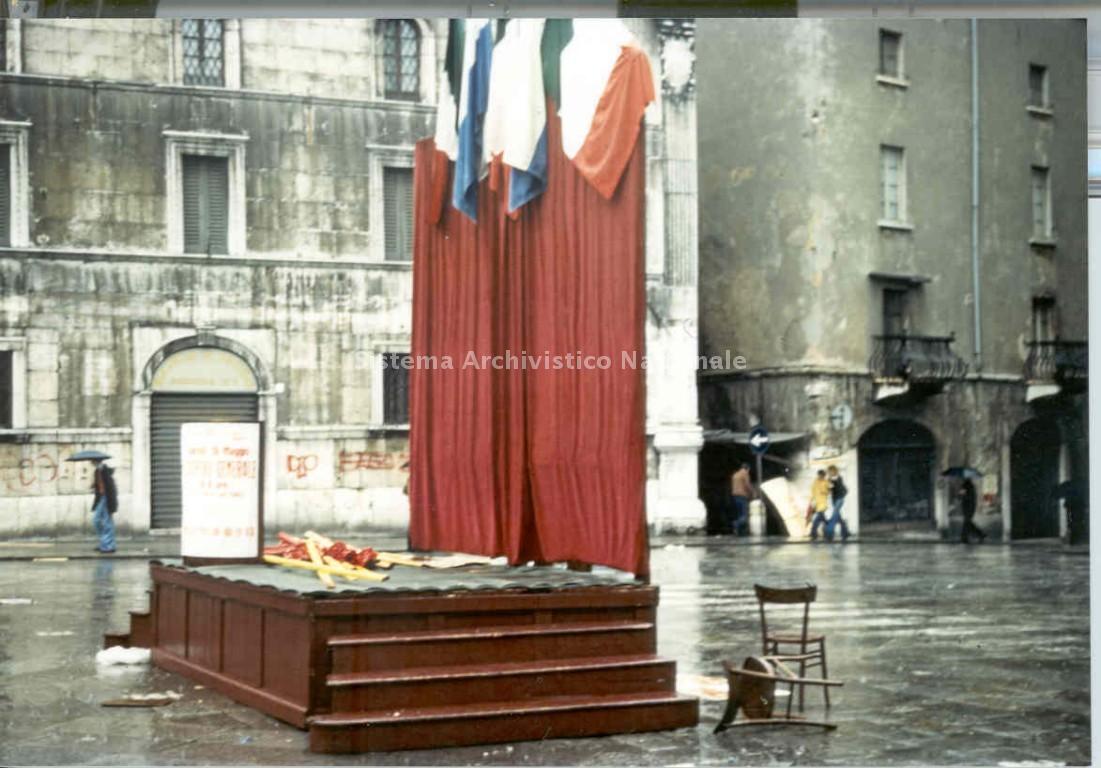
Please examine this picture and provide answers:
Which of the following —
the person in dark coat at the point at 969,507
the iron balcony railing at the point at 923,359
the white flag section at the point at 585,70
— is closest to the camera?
the white flag section at the point at 585,70

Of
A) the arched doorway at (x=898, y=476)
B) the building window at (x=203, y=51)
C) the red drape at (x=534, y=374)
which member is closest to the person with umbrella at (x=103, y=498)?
the red drape at (x=534, y=374)

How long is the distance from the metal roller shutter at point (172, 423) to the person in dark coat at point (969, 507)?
408 centimetres

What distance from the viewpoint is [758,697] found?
861cm

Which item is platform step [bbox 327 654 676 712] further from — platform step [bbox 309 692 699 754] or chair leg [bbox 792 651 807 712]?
chair leg [bbox 792 651 807 712]

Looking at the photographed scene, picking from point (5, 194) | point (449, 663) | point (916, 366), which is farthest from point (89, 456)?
point (916, 366)

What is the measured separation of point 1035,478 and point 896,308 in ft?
4.11

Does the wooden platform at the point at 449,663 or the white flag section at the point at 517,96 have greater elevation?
the white flag section at the point at 517,96

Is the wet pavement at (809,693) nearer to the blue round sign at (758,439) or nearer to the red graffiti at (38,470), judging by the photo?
the red graffiti at (38,470)

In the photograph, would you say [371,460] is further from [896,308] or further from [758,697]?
[896,308]

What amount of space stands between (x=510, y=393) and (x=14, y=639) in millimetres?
3037

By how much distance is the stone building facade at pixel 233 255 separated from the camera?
9172 mm

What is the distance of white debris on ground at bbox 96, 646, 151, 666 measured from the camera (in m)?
9.51

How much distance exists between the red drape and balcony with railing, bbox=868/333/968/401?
1453mm

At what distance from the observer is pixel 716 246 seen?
9.72m
